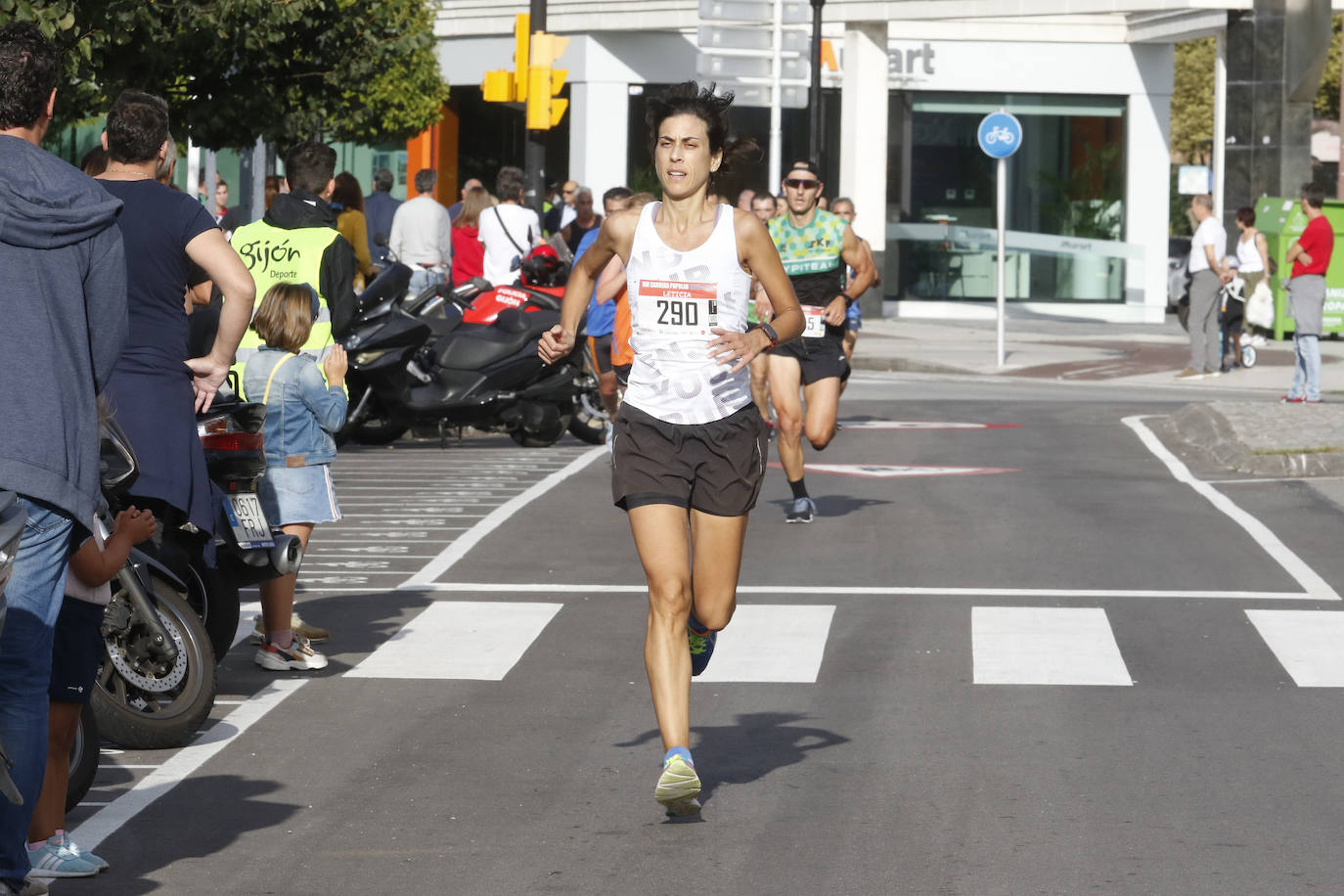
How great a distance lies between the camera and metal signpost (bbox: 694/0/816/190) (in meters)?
27.7

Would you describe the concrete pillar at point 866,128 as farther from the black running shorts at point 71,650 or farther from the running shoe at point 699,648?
the black running shorts at point 71,650

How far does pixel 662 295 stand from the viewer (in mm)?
6520

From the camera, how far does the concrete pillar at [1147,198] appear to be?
39.3 metres

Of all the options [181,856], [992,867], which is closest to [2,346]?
[181,856]

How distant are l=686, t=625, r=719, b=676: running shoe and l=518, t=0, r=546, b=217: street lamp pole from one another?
15.3 metres

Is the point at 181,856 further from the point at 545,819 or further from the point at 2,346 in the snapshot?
the point at 2,346

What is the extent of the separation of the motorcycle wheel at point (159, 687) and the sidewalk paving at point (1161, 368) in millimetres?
10276

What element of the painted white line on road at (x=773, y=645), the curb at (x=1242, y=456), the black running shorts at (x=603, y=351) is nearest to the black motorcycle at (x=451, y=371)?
the black running shorts at (x=603, y=351)

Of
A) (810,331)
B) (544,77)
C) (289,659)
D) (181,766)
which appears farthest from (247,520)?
(544,77)

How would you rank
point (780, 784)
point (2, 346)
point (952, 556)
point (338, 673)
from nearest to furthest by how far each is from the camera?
point (2, 346) < point (780, 784) < point (338, 673) < point (952, 556)

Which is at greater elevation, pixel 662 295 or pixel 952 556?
pixel 662 295

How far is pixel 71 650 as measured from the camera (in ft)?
17.7

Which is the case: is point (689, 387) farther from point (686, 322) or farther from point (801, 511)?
point (801, 511)

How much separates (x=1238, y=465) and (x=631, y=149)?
2434 cm
